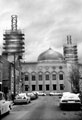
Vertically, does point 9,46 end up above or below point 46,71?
above

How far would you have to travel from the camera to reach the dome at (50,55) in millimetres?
88062

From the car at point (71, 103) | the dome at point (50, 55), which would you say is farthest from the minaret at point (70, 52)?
the car at point (71, 103)

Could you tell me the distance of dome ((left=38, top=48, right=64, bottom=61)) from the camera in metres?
88.1

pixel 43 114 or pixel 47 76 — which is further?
pixel 47 76

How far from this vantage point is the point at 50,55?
3506 inches

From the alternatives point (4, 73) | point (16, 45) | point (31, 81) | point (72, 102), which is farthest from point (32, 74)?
point (72, 102)

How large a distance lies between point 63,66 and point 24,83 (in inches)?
609

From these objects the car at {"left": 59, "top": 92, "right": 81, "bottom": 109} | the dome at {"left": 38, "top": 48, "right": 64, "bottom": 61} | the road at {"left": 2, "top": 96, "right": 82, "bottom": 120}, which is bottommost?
the road at {"left": 2, "top": 96, "right": 82, "bottom": 120}

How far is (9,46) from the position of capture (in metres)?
98.1

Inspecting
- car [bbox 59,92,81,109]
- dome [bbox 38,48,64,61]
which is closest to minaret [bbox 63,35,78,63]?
dome [bbox 38,48,64,61]

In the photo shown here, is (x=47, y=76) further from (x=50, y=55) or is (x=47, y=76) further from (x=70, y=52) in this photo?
(x=70, y=52)

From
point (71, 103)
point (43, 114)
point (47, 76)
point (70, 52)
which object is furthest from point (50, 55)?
point (43, 114)

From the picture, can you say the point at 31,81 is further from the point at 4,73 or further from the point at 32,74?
the point at 4,73

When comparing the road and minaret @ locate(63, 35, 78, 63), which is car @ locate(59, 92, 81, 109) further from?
minaret @ locate(63, 35, 78, 63)
